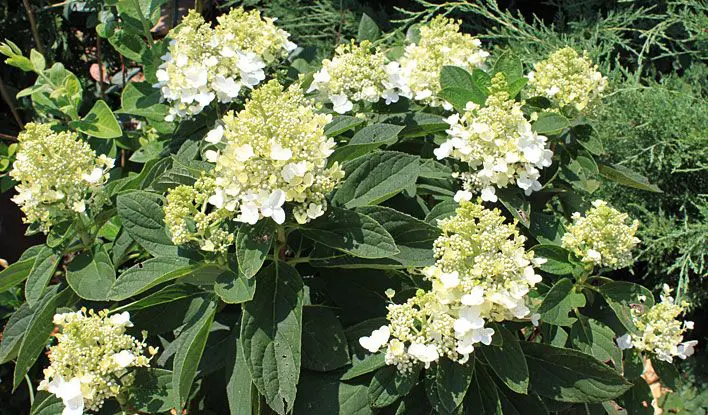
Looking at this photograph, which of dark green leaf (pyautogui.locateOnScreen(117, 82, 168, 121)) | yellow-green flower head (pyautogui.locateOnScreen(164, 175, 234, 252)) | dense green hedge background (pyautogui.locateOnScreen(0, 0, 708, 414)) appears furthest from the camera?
dense green hedge background (pyautogui.locateOnScreen(0, 0, 708, 414))

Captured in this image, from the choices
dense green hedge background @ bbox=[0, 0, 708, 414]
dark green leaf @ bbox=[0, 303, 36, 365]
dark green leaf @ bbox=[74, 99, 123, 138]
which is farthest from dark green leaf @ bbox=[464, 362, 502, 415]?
dense green hedge background @ bbox=[0, 0, 708, 414]

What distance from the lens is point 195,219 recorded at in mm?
1351

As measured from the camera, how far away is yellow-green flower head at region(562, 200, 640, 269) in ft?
4.90

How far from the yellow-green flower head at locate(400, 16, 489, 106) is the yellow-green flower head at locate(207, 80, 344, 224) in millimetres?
644

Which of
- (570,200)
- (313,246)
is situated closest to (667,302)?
(570,200)

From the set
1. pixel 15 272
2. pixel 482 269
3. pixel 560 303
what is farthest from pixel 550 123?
pixel 15 272

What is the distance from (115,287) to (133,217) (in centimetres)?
19

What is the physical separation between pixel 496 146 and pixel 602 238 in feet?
1.02

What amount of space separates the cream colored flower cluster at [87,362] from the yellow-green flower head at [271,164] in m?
0.35

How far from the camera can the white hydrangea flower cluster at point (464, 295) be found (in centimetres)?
123

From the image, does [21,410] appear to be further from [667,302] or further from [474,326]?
[667,302]

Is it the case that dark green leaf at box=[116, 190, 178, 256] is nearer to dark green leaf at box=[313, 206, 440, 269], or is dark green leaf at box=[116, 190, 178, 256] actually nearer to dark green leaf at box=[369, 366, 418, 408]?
dark green leaf at box=[313, 206, 440, 269]

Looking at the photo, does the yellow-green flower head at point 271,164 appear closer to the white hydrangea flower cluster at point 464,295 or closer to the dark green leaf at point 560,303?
the white hydrangea flower cluster at point 464,295

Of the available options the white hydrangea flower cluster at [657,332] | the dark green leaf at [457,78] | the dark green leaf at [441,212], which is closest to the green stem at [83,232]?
the dark green leaf at [441,212]
